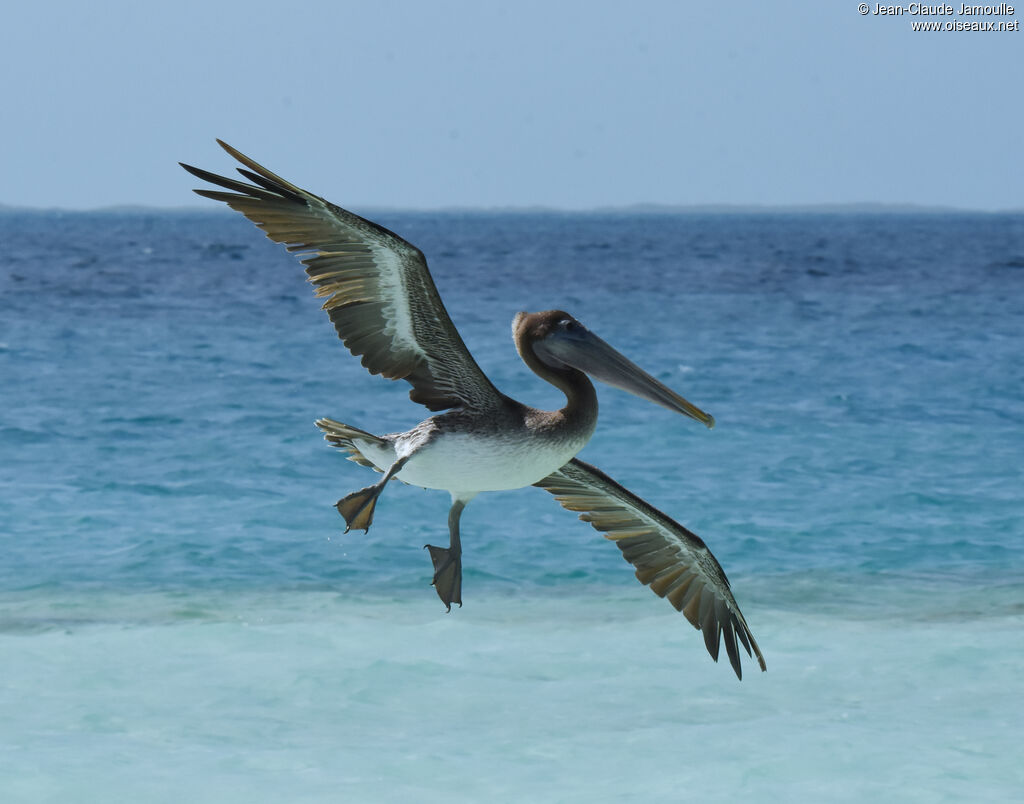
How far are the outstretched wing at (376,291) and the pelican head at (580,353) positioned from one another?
234 mm

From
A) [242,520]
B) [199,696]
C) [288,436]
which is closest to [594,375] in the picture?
[199,696]

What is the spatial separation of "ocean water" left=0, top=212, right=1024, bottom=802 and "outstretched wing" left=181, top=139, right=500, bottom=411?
394 centimetres

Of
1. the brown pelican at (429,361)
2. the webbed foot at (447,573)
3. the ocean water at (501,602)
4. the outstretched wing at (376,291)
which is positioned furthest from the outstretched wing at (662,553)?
the ocean water at (501,602)

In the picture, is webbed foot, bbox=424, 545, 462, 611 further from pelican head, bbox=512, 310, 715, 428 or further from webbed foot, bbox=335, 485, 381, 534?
pelican head, bbox=512, 310, 715, 428

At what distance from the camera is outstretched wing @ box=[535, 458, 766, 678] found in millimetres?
6371

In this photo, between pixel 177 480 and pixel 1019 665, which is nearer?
pixel 1019 665

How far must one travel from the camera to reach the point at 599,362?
5.08 metres

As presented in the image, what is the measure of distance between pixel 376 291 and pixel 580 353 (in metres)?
0.79

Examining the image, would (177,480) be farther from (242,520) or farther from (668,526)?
(668,526)

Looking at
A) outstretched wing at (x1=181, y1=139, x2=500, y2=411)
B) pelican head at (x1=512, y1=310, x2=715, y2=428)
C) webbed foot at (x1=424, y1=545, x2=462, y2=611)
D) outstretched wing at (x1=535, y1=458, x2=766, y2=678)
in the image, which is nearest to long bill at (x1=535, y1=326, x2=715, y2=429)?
pelican head at (x1=512, y1=310, x2=715, y2=428)

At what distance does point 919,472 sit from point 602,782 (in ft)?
30.6

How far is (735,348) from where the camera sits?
28750 mm

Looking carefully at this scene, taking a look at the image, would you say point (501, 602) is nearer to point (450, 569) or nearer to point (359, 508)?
point (450, 569)

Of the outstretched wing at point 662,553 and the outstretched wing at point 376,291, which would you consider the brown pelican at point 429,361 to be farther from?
the outstretched wing at point 662,553
